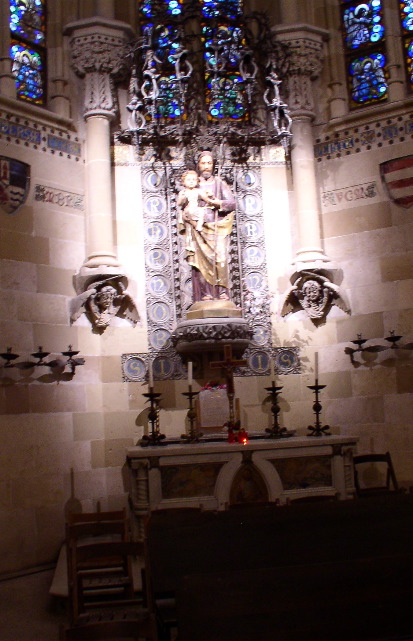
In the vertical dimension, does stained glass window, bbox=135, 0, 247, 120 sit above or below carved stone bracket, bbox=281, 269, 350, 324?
above

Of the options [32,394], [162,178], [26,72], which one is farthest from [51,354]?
[26,72]

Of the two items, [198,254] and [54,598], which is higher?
[198,254]

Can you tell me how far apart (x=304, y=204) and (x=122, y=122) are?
278 centimetres

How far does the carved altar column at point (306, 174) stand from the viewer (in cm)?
951

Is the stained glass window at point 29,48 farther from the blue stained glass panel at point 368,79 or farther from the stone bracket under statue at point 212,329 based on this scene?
the blue stained glass panel at point 368,79

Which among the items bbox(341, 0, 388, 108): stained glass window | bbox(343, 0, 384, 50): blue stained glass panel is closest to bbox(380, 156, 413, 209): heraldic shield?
bbox(341, 0, 388, 108): stained glass window

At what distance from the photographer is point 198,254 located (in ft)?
31.2

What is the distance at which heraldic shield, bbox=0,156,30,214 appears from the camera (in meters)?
8.71

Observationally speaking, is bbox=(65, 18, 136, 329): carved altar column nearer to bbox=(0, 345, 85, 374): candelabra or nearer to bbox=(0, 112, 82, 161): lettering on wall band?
bbox=(0, 112, 82, 161): lettering on wall band

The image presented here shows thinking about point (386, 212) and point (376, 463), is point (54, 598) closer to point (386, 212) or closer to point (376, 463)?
point (376, 463)

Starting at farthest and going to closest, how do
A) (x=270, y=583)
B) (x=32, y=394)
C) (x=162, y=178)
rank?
(x=162, y=178)
(x=32, y=394)
(x=270, y=583)

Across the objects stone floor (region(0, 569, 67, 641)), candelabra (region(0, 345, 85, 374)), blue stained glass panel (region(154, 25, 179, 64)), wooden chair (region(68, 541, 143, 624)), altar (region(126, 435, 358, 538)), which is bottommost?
stone floor (region(0, 569, 67, 641))

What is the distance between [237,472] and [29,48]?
631 cm

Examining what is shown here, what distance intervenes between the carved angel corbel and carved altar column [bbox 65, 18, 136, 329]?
0.04ft
